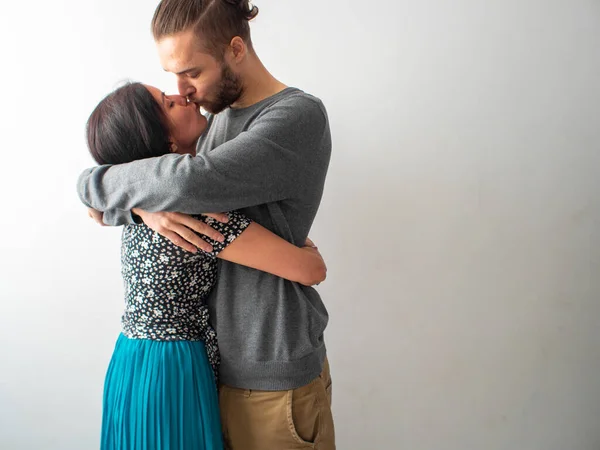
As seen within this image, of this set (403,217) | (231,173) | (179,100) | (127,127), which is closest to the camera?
(231,173)

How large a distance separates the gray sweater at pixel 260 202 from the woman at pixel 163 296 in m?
0.05

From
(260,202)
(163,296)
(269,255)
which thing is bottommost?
(163,296)

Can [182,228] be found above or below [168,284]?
above

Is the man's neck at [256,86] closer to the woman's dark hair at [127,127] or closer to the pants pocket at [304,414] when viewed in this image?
the woman's dark hair at [127,127]

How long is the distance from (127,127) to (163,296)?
1.19ft

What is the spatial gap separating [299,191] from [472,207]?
0.88 metres

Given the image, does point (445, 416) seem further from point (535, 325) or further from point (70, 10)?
point (70, 10)

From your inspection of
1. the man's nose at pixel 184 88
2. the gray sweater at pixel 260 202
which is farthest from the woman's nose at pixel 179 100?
the gray sweater at pixel 260 202

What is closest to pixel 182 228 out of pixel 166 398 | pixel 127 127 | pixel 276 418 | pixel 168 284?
pixel 168 284

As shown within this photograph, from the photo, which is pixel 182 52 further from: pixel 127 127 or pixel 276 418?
pixel 276 418

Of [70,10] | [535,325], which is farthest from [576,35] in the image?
[70,10]

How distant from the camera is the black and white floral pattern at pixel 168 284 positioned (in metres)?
1.10

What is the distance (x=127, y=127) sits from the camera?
1111mm

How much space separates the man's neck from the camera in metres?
1.27
